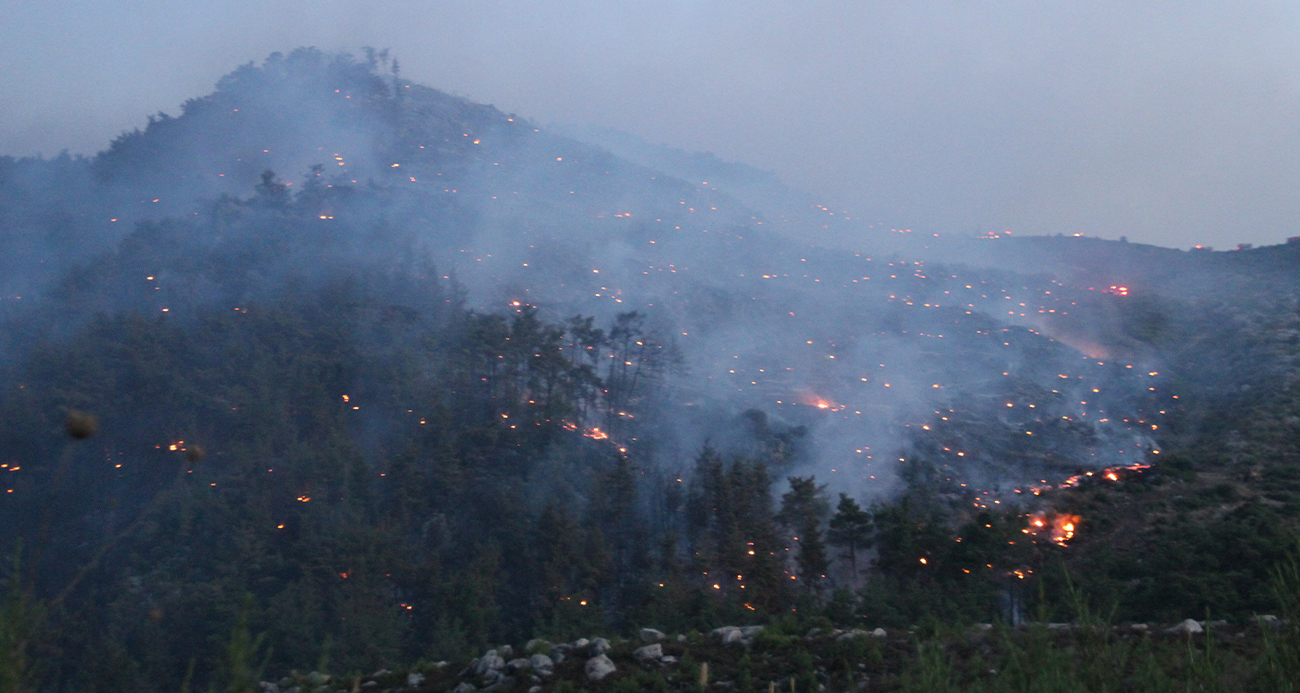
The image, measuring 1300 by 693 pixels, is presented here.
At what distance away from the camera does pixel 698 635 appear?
36.0 ft

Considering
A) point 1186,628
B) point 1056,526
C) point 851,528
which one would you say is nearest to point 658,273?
point 851,528

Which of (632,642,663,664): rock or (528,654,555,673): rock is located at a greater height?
(632,642,663,664): rock

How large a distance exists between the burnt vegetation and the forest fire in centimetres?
9

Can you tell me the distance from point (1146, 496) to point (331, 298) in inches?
1068

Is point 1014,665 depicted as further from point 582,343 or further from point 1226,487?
point 582,343

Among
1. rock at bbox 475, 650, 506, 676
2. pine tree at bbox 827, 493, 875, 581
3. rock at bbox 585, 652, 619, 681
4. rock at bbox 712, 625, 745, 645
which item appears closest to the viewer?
rock at bbox 585, 652, 619, 681

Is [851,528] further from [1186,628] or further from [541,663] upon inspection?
[541,663]

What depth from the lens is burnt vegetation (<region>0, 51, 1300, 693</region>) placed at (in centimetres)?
1177

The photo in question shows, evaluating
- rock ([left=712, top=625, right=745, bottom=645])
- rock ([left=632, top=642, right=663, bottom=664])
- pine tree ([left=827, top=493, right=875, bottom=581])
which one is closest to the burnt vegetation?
pine tree ([left=827, top=493, right=875, bottom=581])

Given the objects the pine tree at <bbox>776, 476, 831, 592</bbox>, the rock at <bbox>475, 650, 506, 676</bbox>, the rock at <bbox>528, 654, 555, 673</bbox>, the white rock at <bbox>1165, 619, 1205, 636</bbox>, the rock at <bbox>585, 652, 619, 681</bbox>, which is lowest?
the pine tree at <bbox>776, 476, 831, 592</bbox>

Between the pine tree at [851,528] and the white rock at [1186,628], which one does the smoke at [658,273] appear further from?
the white rock at [1186,628]

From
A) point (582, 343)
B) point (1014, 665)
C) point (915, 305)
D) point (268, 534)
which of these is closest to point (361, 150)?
point (582, 343)

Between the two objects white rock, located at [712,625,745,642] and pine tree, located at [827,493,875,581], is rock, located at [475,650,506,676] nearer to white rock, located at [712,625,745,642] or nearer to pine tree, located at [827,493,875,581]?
white rock, located at [712,625,745,642]

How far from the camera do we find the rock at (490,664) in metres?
9.91
